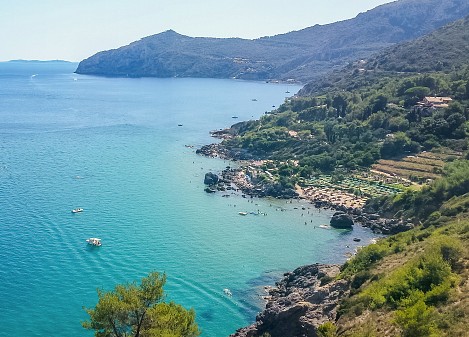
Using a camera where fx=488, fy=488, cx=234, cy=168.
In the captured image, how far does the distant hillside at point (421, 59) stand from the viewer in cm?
15875

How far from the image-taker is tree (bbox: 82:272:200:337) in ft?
104

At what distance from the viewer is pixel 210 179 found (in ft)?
320

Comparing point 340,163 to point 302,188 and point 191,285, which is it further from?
point 191,285

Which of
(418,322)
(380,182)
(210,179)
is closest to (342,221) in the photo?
(380,182)

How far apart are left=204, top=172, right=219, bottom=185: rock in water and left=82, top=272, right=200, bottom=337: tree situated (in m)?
63.5

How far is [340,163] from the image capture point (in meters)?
101

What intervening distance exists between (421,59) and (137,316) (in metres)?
161

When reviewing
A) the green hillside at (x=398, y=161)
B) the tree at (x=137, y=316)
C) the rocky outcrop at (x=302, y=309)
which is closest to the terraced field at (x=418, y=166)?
the green hillside at (x=398, y=161)

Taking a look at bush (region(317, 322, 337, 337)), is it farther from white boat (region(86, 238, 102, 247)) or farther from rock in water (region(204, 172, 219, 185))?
rock in water (region(204, 172, 219, 185))

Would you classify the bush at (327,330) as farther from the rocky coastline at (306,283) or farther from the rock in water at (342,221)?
the rock in water at (342,221)

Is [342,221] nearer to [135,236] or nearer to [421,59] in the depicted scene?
[135,236]

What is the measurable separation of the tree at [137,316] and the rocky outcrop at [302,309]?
11955 mm

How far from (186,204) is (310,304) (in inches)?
1741

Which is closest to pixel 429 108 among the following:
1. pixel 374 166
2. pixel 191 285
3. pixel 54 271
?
pixel 374 166
